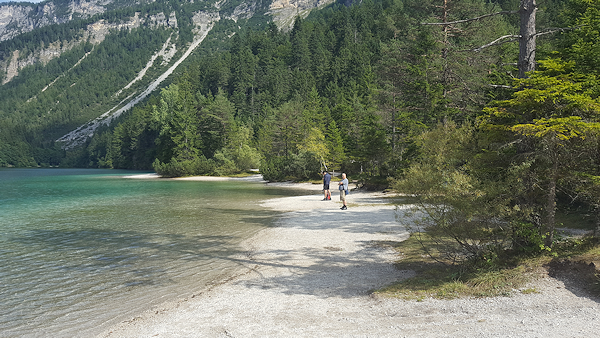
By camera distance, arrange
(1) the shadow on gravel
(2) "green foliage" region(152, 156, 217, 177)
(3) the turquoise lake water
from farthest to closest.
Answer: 1. (2) "green foliage" region(152, 156, 217, 177)
2. (3) the turquoise lake water
3. (1) the shadow on gravel

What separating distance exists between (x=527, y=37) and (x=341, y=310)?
7275mm

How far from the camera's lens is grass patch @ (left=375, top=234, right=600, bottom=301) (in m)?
6.89

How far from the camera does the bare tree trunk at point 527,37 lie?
841cm

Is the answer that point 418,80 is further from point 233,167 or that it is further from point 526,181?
point 233,167

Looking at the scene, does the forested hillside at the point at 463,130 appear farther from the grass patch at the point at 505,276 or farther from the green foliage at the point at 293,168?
the grass patch at the point at 505,276

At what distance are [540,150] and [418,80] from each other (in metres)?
23.7

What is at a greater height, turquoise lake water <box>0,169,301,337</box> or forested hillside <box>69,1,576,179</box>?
forested hillside <box>69,1,576,179</box>

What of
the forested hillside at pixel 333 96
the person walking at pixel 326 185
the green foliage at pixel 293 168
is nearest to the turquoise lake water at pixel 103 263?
the person walking at pixel 326 185

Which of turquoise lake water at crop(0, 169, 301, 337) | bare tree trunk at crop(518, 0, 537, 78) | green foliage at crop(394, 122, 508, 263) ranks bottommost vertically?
turquoise lake water at crop(0, 169, 301, 337)

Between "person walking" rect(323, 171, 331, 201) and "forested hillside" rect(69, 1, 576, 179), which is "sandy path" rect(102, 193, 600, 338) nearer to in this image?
"forested hillside" rect(69, 1, 576, 179)

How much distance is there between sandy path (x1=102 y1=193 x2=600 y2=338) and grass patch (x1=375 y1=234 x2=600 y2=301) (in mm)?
281

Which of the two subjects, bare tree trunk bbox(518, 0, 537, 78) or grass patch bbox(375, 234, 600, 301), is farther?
bare tree trunk bbox(518, 0, 537, 78)

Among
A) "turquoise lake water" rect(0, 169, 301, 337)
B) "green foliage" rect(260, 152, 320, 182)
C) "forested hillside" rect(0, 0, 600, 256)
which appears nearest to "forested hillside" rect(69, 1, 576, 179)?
"green foliage" rect(260, 152, 320, 182)

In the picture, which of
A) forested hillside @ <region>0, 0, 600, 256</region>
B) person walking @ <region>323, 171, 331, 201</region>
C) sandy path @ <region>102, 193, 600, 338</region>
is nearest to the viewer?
sandy path @ <region>102, 193, 600, 338</region>
